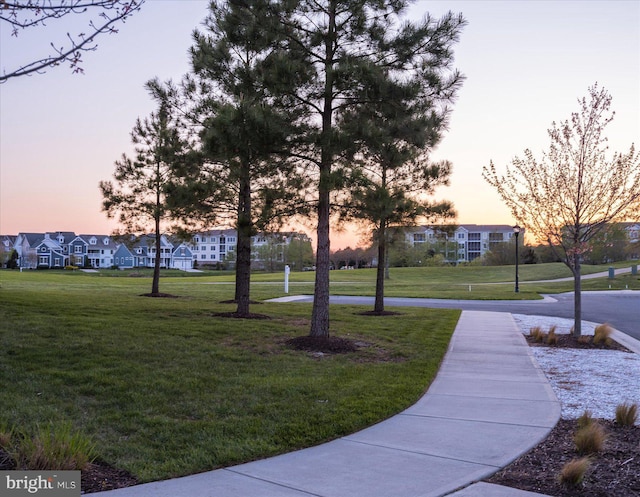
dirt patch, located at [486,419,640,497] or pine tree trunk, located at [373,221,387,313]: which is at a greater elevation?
pine tree trunk, located at [373,221,387,313]

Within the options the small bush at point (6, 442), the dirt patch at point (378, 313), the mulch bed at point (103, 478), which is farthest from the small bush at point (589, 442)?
the dirt patch at point (378, 313)

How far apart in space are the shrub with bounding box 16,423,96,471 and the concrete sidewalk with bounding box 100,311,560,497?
50cm

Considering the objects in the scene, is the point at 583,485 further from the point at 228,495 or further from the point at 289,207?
the point at 289,207

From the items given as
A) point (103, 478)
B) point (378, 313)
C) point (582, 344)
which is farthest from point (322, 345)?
point (378, 313)

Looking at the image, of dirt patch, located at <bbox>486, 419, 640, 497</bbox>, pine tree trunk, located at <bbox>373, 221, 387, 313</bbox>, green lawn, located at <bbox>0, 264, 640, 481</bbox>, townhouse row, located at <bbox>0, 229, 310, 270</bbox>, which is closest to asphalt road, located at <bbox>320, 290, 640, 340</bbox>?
pine tree trunk, located at <bbox>373, 221, 387, 313</bbox>

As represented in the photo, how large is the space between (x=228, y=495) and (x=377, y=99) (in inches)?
330

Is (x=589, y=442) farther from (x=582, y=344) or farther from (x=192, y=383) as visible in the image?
(x=582, y=344)

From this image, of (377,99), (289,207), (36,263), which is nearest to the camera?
(377,99)

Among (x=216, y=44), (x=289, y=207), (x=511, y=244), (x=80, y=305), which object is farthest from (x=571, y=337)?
(x=511, y=244)

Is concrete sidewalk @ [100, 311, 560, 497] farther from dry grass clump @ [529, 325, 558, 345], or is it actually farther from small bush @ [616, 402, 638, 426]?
dry grass clump @ [529, 325, 558, 345]

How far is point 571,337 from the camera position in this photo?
13.8 metres

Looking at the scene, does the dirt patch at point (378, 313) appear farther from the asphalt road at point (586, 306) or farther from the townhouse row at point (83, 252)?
the townhouse row at point (83, 252)

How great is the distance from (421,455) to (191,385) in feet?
11.5

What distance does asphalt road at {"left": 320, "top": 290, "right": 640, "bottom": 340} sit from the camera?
18.8 m
